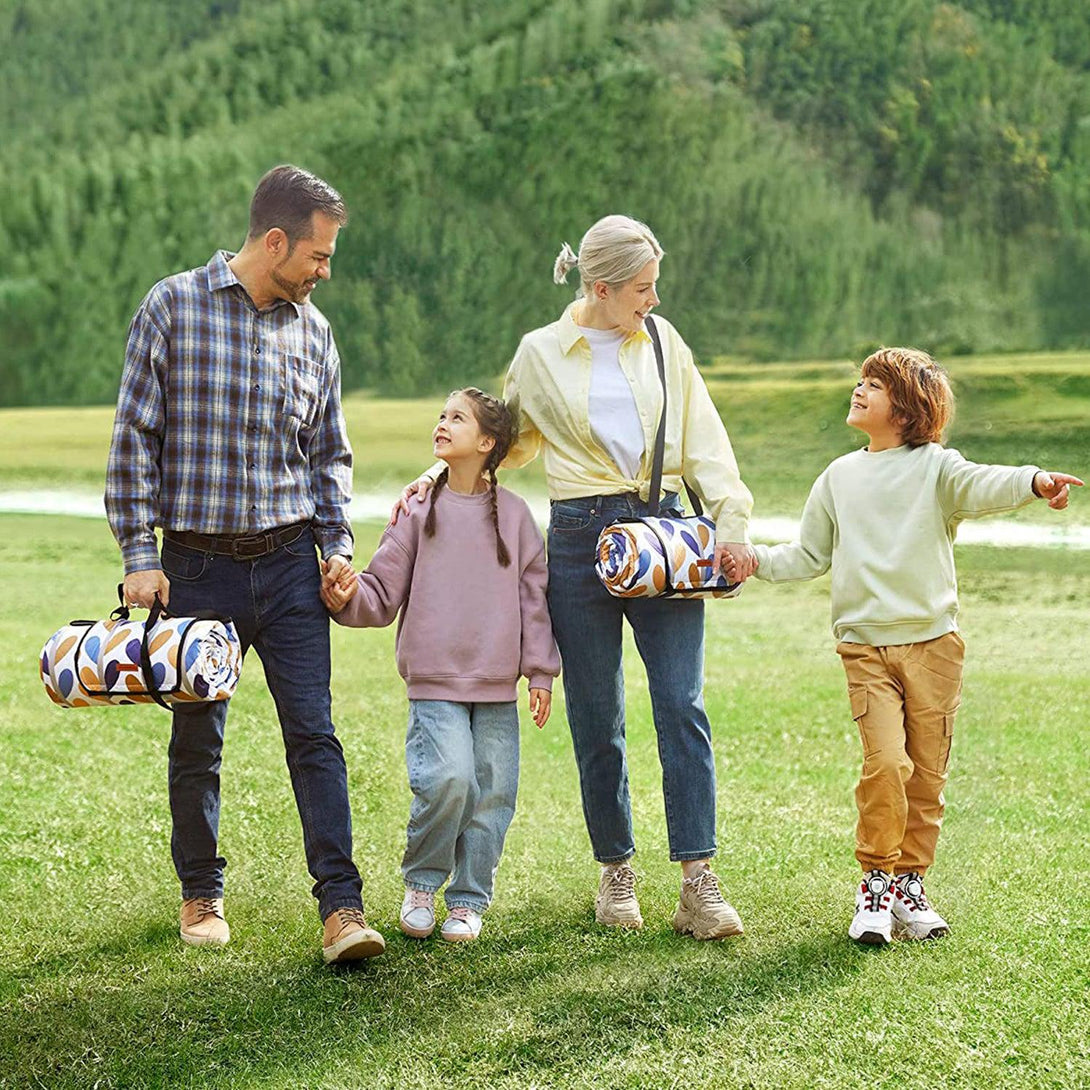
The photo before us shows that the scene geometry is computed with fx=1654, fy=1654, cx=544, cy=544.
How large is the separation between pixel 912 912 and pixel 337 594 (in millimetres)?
1261

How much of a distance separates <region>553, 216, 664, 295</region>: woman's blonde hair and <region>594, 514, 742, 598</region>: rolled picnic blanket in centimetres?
47

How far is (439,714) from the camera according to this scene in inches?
126

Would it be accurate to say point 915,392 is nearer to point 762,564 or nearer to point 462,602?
point 762,564

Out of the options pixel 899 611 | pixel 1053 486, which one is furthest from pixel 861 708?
pixel 1053 486

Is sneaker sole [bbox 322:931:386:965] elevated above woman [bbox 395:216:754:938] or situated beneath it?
situated beneath

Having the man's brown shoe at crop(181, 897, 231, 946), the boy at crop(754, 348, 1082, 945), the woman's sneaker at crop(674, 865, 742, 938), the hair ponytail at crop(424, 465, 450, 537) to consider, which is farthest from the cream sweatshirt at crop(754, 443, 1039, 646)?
the man's brown shoe at crop(181, 897, 231, 946)

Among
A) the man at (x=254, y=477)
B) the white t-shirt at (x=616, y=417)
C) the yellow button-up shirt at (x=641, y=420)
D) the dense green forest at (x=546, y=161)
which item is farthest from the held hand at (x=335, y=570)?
the dense green forest at (x=546, y=161)

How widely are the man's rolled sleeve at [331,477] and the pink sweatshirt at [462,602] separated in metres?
0.09

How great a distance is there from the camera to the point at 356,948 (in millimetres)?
2990

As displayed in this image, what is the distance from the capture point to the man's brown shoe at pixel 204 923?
325cm

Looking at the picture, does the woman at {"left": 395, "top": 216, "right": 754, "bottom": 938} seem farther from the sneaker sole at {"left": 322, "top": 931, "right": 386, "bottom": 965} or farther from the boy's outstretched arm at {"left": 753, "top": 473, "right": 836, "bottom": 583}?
the sneaker sole at {"left": 322, "top": 931, "right": 386, "bottom": 965}

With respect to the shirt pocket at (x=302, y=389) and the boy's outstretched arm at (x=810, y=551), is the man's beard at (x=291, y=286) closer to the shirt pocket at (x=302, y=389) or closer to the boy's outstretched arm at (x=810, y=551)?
the shirt pocket at (x=302, y=389)

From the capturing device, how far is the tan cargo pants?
3.10 meters

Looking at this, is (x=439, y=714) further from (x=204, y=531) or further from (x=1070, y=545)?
(x=1070, y=545)
